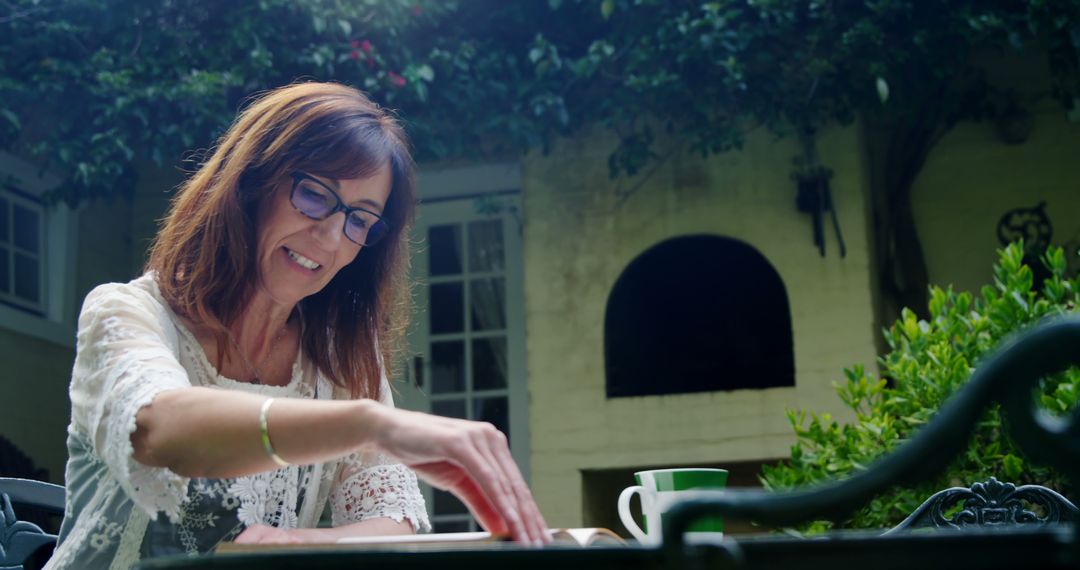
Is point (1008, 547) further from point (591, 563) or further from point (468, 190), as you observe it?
point (468, 190)

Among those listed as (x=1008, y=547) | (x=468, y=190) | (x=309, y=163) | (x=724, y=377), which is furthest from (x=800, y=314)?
(x=1008, y=547)

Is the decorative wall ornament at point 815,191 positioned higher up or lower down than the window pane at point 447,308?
higher up

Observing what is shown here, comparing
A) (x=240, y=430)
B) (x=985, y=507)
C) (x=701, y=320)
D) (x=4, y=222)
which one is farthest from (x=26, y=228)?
(x=240, y=430)

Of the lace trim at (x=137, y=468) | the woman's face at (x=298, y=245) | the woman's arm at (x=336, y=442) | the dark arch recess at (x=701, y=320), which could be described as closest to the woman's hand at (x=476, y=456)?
the woman's arm at (x=336, y=442)

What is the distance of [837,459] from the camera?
153 inches

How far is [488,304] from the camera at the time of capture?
7215 mm

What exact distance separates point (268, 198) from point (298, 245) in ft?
0.33

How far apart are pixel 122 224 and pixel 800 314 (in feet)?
14.3

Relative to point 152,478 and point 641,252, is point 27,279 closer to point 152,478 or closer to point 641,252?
point 641,252

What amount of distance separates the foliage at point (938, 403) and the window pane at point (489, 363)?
10.6 feet

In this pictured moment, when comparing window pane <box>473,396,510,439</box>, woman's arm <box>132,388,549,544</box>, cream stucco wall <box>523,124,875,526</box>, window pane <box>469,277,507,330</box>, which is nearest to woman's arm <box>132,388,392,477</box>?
woman's arm <box>132,388,549,544</box>

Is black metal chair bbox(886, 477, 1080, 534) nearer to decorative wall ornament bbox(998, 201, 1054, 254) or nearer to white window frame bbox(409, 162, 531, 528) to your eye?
decorative wall ornament bbox(998, 201, 1054, 254)

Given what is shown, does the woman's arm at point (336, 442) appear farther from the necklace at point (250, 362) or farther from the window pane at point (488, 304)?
the window pane at point (488, 304)

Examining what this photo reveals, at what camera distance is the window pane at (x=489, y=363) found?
23.4ft
